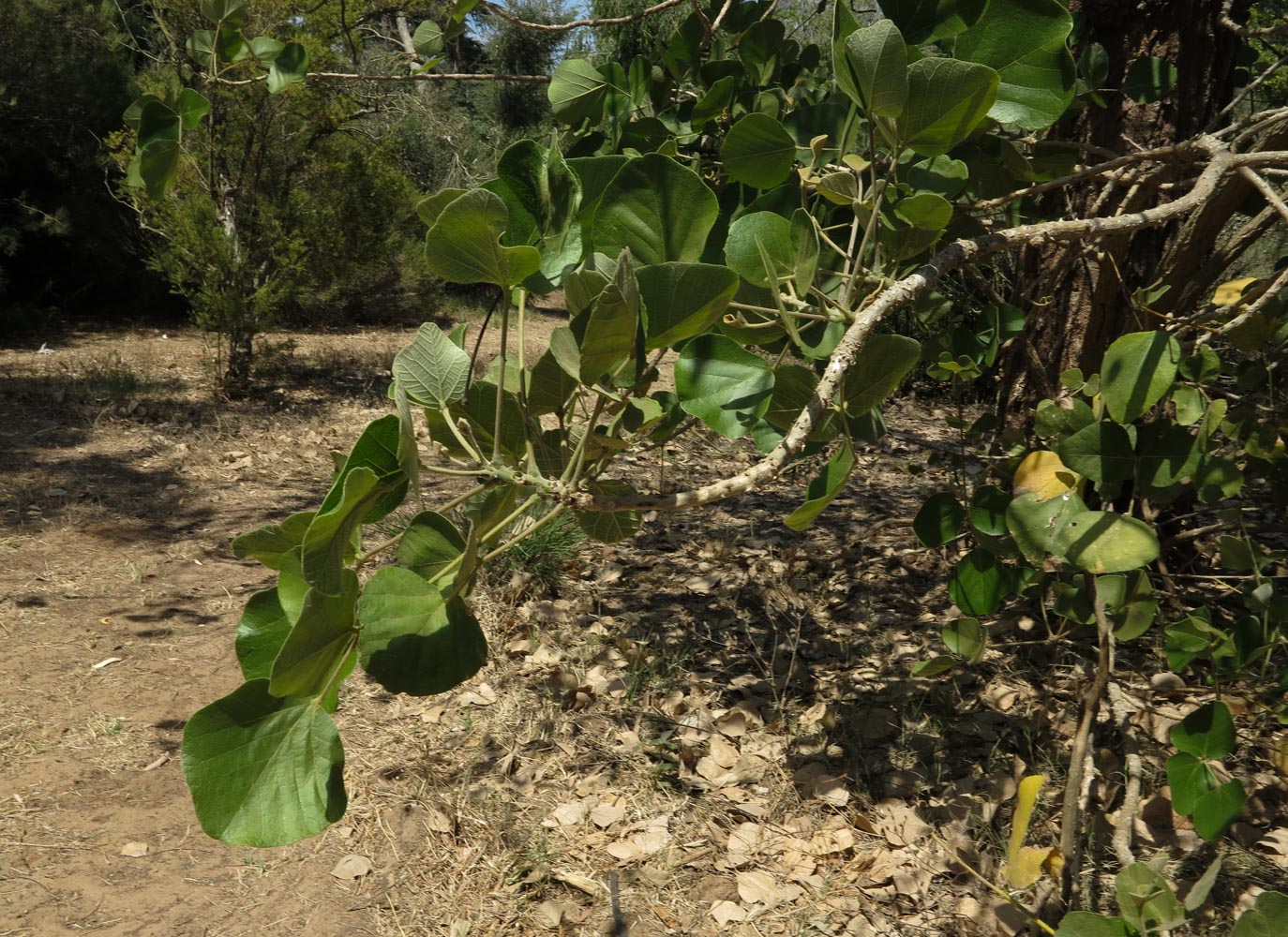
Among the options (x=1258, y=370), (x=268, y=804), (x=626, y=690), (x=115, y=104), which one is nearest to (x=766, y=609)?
(x=626, y=690)

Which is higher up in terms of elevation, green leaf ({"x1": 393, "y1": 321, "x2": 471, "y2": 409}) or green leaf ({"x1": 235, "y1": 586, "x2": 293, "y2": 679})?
green leaf ({"x1": 393, "y1": 321, "x2": 471, "y2": 409})

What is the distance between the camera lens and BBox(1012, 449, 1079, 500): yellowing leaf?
41.3 inches

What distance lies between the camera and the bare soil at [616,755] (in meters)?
1.80

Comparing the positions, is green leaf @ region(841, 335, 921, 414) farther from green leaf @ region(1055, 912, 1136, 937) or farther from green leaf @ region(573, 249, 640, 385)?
green leaf @ region(1055, 912, 1136, 937)

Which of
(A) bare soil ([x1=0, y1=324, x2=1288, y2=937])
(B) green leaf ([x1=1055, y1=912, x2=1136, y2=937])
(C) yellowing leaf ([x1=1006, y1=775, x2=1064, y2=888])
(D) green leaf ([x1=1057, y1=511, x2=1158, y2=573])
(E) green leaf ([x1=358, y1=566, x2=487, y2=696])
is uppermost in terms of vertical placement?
(E) green leaf ([x1=358, y1=566, x2=487, y2=696])

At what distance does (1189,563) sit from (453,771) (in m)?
1.91

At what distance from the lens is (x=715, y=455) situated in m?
4.27

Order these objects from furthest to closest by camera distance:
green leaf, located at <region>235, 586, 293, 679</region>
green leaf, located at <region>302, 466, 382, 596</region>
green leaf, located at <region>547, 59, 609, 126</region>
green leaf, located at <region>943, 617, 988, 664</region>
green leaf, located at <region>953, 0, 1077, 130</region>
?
green leaf, located at <region>943, 617, 988, 664</region> < green leaf, located at <region>547, 59, 609, 126</region> < green leaf, located at <region>953, 0, 1077, 130</region> < green leaf, located at <region>235, 586, 293, 679</region> < green leaf, located at <region>302, 466, 382, 596</region>

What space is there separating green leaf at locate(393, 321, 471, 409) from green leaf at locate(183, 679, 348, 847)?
23 centimetres

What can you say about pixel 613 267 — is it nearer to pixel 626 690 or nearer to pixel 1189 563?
pixel 626 690

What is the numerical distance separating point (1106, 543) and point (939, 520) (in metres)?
0.58

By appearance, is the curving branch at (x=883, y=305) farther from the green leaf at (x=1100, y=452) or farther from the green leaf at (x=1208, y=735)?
the green leaf at (x=1208, y=735)

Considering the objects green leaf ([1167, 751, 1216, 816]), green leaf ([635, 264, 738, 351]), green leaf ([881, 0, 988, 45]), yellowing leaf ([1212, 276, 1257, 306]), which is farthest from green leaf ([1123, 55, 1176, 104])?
green leaf ([635, 264, 738, 351])

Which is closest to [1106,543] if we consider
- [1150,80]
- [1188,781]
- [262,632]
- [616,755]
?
[1188,781]
